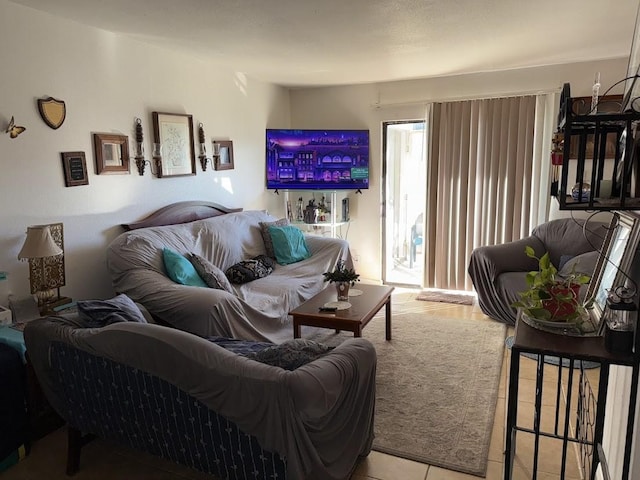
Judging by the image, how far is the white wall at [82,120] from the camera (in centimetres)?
277

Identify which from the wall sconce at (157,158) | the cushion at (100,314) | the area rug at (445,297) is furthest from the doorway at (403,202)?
the cushion at (100,314)

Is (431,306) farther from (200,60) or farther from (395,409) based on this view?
(200,60)

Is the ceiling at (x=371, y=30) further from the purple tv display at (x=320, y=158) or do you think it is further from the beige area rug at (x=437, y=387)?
the beige area rug at (x=437, y=387)

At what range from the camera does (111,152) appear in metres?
3.40

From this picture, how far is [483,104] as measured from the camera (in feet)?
15.8

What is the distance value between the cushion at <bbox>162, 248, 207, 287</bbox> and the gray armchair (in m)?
2.48

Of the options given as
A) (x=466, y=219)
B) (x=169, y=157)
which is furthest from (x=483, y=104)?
(x=169, y=157)

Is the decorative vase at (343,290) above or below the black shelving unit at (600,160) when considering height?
below

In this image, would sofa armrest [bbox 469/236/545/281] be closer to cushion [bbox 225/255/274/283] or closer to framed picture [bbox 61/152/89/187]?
cushion [bbox 225/255/274/283]

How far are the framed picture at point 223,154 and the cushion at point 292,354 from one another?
2917 millimetres

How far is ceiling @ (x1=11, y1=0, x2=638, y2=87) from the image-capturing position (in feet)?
9.14

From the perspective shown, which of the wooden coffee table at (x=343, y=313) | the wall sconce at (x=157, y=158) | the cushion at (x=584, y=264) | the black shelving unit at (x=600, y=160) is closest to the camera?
the black shelving unit at (x=600, y=160)

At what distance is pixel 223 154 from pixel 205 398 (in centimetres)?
335

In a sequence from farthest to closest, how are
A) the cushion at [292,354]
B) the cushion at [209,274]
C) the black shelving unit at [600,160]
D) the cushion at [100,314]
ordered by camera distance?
the cushion at [209,274]
the cushion at [100,314]
the cushion at [292,354]
the black shelving unit at [600,160]
